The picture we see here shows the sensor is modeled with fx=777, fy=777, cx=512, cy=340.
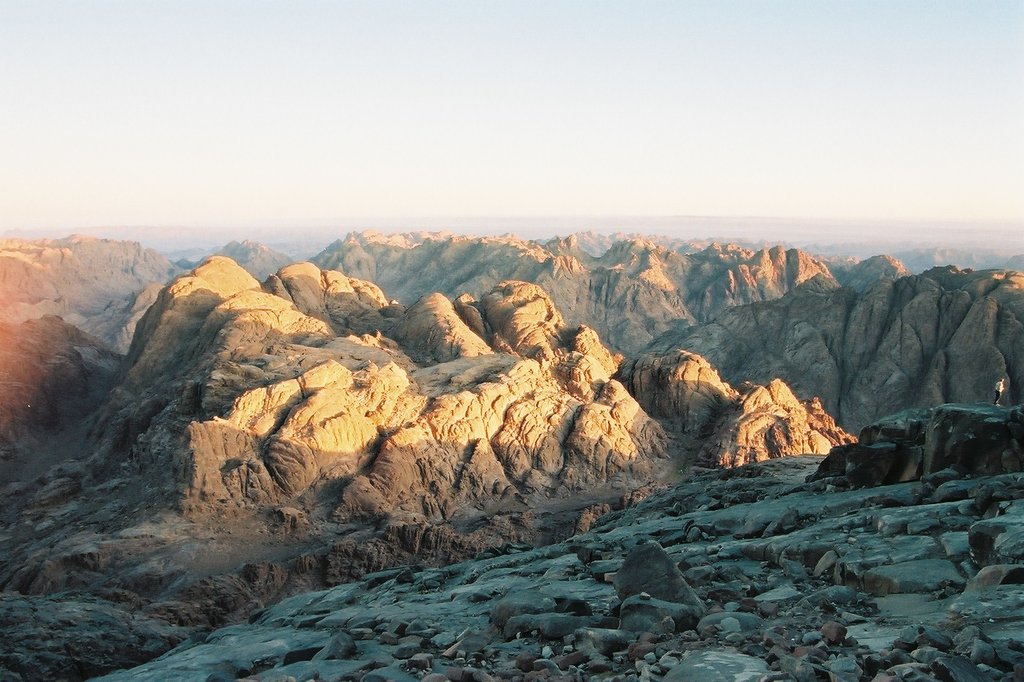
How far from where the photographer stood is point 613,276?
104 m

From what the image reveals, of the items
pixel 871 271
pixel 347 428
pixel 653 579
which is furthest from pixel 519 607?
pixel 871 271

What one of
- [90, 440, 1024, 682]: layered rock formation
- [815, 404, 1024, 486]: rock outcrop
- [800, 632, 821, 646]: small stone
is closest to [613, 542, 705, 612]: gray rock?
[90, 440, 1024, 682]: layered rock formation

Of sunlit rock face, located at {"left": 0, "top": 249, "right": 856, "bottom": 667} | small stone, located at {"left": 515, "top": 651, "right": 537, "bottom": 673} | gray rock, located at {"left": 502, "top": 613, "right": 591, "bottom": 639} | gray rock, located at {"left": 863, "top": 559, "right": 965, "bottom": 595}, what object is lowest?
sunlit rock face, located at {"left": 0, "top": 249, "right": 856, "bottom": 667}

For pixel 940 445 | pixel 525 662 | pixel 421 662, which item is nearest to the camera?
pixel 525 662

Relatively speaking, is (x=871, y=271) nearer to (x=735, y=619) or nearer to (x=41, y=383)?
(x=41, y=383)

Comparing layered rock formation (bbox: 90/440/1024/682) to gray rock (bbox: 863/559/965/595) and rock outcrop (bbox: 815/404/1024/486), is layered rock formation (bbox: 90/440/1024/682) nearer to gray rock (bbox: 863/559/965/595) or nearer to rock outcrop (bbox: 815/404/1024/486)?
gray rock (bbox: 863/559/965/595)

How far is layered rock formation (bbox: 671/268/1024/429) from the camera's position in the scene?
5841cm

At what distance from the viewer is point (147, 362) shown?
1652 inches

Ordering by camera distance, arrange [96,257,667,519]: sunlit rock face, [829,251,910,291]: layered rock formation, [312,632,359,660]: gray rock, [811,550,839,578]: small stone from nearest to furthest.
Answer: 1. [312,632,359,660]: gray rock
2. [811,550,839,578]: small stone
3. [96,257,667,519]: sunlit rock face
4. [829,251,910,291]: layered rock formation

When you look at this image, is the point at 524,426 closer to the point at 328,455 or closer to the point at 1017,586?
the point at 328,455

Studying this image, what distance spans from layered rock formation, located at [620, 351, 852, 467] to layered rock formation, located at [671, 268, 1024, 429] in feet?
71.5

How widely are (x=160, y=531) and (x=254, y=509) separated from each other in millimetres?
3346

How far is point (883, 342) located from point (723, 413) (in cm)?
3150

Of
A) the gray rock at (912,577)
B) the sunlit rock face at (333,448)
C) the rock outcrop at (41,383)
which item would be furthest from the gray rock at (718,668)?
the rock outcrop at (41,383)
